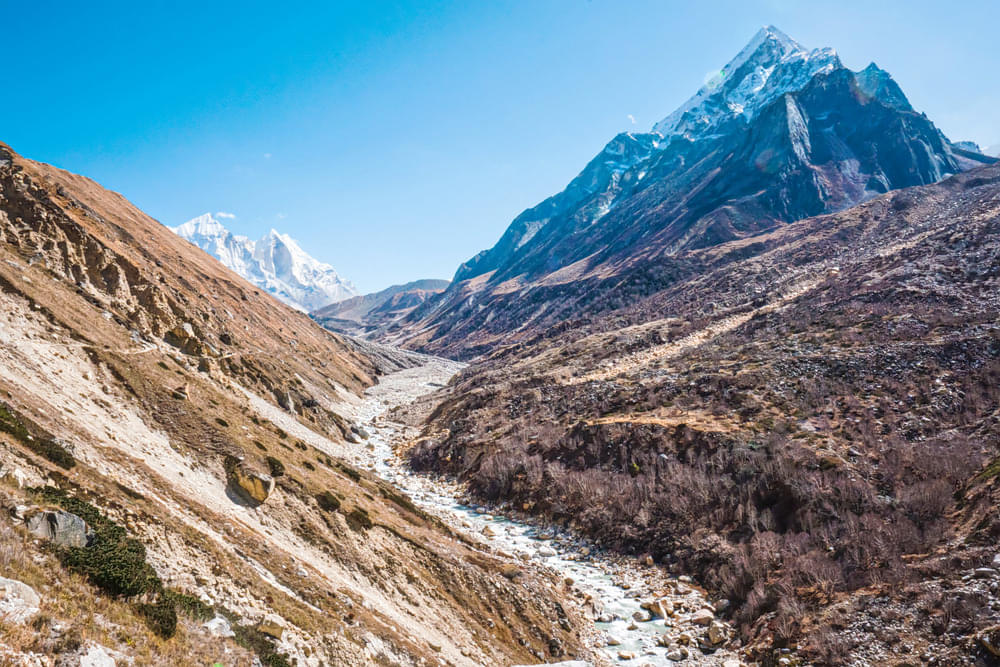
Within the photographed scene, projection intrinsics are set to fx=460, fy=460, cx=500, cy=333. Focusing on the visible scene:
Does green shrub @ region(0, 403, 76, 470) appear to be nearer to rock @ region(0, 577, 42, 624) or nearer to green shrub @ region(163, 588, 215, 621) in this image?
green shrub @ region(163, 588, 215, 621)

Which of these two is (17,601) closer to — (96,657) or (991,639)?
(96,657)

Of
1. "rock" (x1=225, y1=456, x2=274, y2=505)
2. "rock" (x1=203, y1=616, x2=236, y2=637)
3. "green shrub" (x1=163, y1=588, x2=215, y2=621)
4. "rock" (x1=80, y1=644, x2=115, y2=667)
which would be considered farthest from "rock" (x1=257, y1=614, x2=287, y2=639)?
"rock" (x1=225, y1=456, x2=274, y2=505)

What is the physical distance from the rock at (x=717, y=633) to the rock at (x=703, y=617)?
0.25 metres

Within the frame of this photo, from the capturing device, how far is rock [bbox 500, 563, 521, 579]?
64.4 ft

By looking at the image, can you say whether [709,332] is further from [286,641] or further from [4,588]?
[4,588]

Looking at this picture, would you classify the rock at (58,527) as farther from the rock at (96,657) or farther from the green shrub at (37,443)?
the green shrub at (37,443)

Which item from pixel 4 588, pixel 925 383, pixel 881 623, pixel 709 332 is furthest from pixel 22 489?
pixel 709 332

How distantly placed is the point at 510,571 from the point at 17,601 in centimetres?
1628

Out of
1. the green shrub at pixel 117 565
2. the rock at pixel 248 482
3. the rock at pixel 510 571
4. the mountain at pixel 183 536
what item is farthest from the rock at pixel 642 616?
the green shrub at pixel 117 565

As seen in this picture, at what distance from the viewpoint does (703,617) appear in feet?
57.8

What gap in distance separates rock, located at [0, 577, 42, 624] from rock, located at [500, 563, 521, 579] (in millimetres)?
15752

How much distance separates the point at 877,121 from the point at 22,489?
24735 cm

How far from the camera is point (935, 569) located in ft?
46.2

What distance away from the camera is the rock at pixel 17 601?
21.8ft
